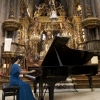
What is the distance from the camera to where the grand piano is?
11.1 feet

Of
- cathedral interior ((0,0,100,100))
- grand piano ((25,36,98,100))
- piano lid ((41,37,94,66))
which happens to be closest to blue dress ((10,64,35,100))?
grand piano ((25,36,98,100))

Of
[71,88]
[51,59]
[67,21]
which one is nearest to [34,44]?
[67,21]

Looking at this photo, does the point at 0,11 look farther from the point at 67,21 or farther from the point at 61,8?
the point at 61,8

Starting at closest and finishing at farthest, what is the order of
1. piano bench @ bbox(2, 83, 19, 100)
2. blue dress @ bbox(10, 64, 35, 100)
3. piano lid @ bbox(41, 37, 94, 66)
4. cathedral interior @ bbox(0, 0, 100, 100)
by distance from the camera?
piano bench @ bbox(2, 83, 19, 100)
blue dress @ bbox(10, 64, 35, 100)
piano lid @ bbox(41, 37, 94, 66)
cathedral interior @ bbox(0, 0, 100, 100)

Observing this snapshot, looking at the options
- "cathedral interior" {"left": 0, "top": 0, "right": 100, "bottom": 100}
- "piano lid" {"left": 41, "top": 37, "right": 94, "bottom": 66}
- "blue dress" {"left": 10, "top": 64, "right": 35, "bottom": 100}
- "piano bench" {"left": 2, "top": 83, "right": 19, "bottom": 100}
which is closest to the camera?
"piano bench" {"left": 2, "top": 83, "right": 19, "bottom": 100}

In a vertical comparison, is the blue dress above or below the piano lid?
below

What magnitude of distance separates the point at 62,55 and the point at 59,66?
676 mm

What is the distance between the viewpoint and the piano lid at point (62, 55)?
3562 millimetres

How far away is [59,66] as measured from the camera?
3516 millimetres

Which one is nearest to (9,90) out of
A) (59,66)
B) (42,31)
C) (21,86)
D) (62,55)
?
(21,86)

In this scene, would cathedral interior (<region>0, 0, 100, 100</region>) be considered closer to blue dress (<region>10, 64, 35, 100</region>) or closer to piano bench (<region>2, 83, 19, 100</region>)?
blue dress (<region>10, 64, 35, 100</region>)

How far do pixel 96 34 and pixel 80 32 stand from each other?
353 cm

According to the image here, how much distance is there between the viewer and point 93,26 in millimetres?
10305

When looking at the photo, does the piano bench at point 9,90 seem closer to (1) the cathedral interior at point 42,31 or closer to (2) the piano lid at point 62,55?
(2) the piano lid at point 62,55
